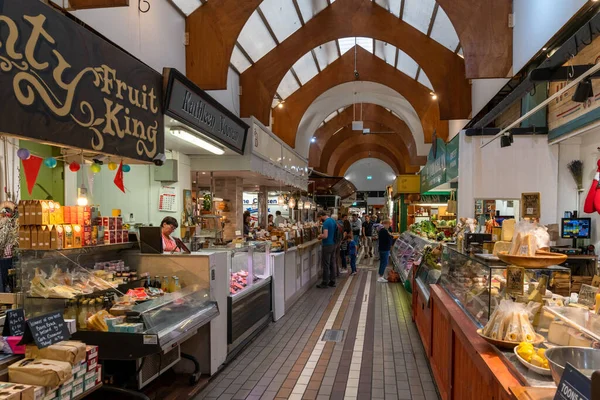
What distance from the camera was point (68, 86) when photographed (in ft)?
10.7

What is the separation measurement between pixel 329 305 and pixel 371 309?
0.81 m

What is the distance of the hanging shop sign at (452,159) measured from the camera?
7352mm

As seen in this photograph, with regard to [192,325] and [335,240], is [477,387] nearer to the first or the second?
[192,325]

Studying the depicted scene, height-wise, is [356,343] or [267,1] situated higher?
[267,1]

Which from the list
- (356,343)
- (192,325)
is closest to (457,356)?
(192,325)

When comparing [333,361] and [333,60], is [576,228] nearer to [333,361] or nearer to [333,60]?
[333,361]

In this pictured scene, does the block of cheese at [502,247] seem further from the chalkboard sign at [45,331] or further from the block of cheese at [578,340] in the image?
the chalkboard sign at [45,331]

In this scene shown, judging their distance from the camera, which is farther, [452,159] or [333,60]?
[333,60]

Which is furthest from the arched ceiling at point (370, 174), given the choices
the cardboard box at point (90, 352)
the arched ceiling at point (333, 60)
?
the cardboard box at point (90, 352)

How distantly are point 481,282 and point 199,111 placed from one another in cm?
400

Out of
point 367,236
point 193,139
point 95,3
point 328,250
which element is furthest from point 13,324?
point 367,236

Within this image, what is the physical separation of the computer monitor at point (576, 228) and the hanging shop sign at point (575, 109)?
1.45 meters

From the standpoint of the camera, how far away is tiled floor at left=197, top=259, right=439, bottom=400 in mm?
4211

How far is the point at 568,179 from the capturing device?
7.36 metres
